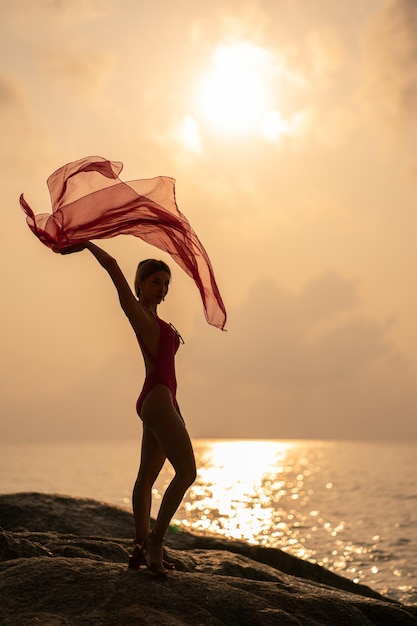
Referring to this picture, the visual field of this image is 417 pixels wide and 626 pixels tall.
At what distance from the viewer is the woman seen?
5641mm

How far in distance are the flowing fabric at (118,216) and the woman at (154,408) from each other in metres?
0.29

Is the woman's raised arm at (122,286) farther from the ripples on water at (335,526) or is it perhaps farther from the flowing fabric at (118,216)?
the ripples on water at (335,526)

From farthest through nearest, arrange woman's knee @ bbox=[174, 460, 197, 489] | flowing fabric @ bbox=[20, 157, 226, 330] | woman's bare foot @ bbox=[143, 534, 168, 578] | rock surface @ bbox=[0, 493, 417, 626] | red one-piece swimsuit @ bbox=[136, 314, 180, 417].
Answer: flowing fabric @ bbox=[20, 157, 226, 330]
red one-piece swimsuit @ bbox=[136, 314, 180, 417]
woman's knee @ bbox=[174, 460, 197, 489]
woman's bare foot @ bbox=[143, 534, 168, 578]
rock surface @ bbox=[0, 493, 417, 626]

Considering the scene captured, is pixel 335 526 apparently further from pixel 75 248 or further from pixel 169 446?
pixel 75 248

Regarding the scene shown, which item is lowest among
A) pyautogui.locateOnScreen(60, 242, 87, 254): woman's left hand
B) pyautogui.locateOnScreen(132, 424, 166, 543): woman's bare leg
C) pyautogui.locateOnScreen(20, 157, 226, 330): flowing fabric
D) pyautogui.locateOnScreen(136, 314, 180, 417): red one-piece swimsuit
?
pyautogui.locateOnScreen(132, 424, 166, 543): woman's bare leg

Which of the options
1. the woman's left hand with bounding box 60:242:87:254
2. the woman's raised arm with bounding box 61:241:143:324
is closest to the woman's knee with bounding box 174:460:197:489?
the woman's raised arm with bounding box 61:241:143:324

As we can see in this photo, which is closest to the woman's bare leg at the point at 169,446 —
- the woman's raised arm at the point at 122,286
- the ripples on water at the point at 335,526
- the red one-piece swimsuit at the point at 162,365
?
the red one-piece swimsuit at the point at 162,365

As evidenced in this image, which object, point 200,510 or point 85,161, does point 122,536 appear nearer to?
point 85,161

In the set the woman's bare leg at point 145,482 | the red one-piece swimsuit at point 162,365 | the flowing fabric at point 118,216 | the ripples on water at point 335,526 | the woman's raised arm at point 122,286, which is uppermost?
the ripples on water at point 335,526

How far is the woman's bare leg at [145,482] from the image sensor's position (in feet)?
19.4

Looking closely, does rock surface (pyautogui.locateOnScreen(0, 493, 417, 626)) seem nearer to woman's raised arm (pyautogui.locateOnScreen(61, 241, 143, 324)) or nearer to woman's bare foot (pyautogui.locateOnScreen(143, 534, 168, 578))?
woman's bare foot (pyautogui.locateOnScreen(143, 534, 168, 578))

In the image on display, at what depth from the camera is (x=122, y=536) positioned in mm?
10148

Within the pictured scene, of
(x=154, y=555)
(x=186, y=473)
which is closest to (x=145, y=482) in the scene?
(x=186, y=473)

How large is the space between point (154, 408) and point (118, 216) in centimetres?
176
